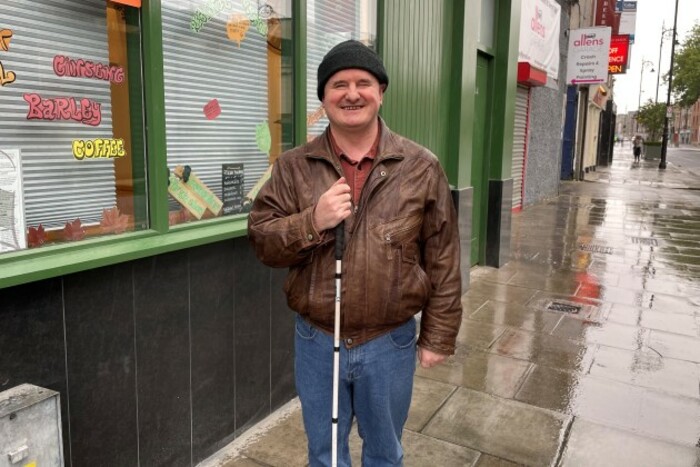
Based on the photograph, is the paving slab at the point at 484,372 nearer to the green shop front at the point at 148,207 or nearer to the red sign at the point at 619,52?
the green shop front at the point at 148,207

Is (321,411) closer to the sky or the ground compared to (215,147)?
closer to the ground

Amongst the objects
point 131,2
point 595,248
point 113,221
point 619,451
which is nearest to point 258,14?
point 131,2

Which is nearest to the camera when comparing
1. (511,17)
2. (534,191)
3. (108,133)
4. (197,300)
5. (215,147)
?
(108,133)

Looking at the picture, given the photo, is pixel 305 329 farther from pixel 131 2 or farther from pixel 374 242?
pixel 131 2

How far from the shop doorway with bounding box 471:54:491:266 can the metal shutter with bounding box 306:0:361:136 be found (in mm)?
3572

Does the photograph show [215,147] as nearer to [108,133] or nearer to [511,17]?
[108,133]

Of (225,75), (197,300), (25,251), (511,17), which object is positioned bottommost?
(197,300)

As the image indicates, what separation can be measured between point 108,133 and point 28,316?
939 mm

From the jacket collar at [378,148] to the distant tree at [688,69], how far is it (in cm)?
5878

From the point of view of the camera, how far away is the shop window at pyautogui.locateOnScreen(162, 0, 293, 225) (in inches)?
128

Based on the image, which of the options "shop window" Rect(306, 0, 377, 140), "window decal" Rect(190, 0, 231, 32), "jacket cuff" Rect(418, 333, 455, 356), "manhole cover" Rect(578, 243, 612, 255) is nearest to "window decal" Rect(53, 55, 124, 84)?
"window decal" Rect(190, 0, 231, 32)

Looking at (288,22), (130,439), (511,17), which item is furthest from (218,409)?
(511,17)

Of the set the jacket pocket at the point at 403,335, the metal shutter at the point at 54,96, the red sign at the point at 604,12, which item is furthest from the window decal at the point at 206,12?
the red sign at the point at 604,12

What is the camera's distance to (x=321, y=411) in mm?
2447
